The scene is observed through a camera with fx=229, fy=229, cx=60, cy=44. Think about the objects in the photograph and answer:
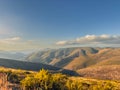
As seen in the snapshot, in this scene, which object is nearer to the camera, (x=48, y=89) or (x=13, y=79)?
(x=48, y=89)

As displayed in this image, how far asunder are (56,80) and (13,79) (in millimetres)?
28870

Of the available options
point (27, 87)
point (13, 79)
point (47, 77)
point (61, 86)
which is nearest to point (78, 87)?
point (61, 86)

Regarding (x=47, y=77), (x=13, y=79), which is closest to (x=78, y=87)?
(x=47, y=77)

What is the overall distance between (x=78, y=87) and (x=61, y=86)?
10529 mm

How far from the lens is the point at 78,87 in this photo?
132250 mm

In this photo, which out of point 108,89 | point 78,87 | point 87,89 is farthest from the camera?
point 87,89

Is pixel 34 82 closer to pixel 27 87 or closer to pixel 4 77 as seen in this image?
pixel 27 87

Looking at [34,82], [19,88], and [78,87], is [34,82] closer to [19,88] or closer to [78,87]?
[19,88]

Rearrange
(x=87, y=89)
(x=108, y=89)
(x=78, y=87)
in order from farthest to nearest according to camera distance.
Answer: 1. (x=87, y=89)
2. (x=78, y=87)
3. (x=108, y=89)

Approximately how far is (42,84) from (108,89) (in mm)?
37875

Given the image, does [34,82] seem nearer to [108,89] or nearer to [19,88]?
[19,88]

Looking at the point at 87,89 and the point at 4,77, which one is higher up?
the point at 4,77

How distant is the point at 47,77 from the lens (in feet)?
445

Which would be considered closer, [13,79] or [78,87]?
[78,87]
